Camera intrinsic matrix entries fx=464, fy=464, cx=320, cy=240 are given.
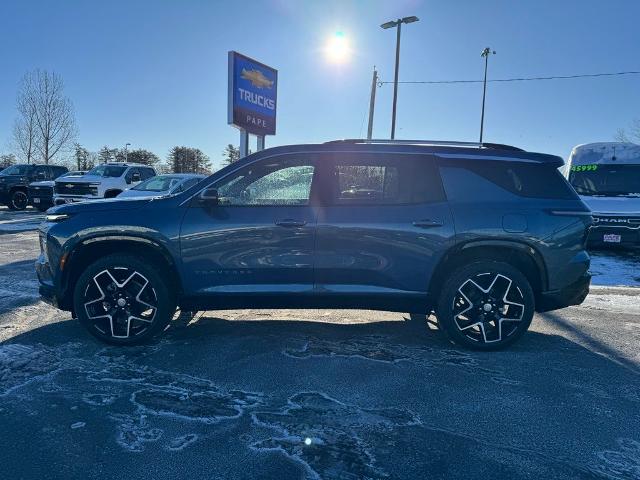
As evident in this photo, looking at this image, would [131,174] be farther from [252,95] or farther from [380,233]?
[380,233]

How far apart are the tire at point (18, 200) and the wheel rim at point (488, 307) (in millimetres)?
21794

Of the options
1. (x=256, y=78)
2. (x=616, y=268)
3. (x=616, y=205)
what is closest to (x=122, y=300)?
Result: (x=616, y=268)

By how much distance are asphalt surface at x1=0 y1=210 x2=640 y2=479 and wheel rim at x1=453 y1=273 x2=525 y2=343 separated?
21 centimetres

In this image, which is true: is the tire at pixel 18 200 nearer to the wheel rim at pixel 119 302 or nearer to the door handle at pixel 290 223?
the wheel rim at pixel 119 302

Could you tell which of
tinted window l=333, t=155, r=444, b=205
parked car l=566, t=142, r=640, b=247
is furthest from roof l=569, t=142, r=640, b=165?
tinted window l=333, t=155, r=444, b=205

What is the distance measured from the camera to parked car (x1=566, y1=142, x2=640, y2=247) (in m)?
9.87

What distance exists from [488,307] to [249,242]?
222 cm

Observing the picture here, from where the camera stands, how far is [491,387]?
3.53 meters

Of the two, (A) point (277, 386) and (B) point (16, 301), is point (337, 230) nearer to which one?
(A) point (277, 386)

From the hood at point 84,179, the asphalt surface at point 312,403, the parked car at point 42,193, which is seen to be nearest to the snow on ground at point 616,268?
the asphalt surface at point 312,403

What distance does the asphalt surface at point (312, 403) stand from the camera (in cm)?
253

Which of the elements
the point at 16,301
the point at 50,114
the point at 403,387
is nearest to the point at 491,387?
the point at 403,387

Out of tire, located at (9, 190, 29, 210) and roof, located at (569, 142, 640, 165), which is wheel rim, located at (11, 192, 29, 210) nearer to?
tire, located at (9, 190, 29, 210)

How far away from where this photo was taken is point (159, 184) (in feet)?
39.4
